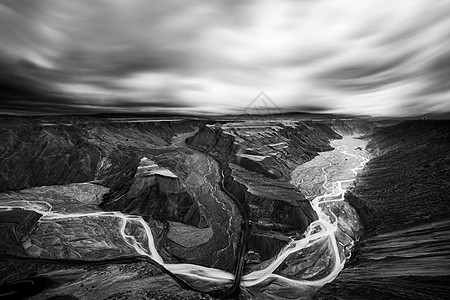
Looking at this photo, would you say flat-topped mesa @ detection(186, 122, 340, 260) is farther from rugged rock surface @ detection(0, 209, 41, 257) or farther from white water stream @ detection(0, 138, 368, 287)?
rugged rock surface @ detection(0, 209, 41, 257)

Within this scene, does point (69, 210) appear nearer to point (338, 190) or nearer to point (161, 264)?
point (161, 264)

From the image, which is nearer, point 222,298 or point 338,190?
point 222,298

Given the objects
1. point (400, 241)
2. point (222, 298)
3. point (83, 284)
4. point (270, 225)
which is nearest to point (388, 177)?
point (400, 241)

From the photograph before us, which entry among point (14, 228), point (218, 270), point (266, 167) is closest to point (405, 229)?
point (218, 270)

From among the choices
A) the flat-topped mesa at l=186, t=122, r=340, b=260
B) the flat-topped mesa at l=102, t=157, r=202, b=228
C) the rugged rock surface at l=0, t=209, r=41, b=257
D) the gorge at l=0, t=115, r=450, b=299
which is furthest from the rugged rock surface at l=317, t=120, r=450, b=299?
the rugged rock surface at l=0, t=209, r=41, b=257

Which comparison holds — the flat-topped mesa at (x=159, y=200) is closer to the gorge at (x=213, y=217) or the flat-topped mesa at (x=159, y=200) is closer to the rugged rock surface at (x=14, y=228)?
the gorge at (x=213, y=217)

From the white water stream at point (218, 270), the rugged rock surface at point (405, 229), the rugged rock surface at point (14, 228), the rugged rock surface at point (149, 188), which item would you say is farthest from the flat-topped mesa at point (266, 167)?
the rugged rock surface at point (14, 228)

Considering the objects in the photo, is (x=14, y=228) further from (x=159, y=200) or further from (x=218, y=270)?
(x=218, y=270)
